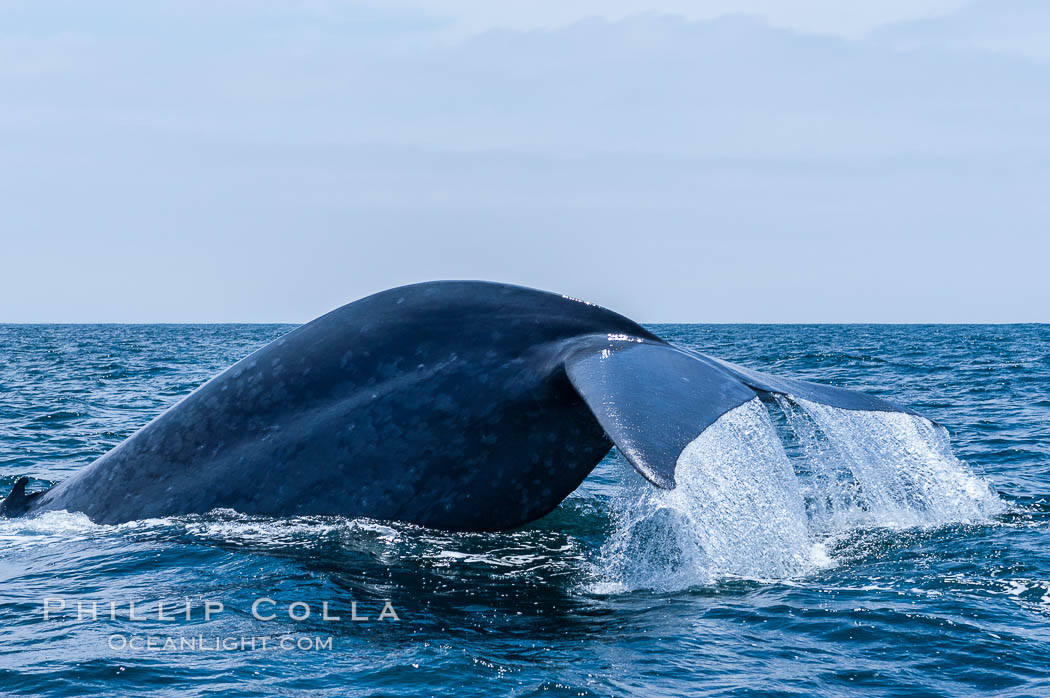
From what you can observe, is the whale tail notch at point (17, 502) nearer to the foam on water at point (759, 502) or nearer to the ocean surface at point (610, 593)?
the ocean surface at point (610, 593)

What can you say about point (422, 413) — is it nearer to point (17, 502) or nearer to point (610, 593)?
point (610, 593)

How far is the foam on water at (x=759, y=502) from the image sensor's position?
5.70m

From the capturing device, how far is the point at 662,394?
4578 millimetres

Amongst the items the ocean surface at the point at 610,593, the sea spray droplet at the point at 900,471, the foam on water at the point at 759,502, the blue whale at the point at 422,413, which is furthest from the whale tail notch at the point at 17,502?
the sea spray droplet at the point at 900,471

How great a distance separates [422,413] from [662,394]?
1.64 metres

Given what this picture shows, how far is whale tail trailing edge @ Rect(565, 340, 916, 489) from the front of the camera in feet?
13.4

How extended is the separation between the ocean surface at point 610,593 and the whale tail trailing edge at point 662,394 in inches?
12.0

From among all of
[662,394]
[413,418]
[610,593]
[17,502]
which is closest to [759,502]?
[610,593]

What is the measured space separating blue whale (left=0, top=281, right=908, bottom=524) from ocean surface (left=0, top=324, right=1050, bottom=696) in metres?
0.20

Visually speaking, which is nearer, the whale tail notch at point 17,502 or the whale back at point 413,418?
the whale back at point 413,418

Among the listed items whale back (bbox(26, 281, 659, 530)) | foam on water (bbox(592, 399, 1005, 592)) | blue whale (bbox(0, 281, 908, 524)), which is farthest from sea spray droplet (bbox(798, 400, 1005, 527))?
whale back (bbox(26, 281, 659, 530))

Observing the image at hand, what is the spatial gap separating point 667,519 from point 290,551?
2.38m

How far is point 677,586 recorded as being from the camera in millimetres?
5684

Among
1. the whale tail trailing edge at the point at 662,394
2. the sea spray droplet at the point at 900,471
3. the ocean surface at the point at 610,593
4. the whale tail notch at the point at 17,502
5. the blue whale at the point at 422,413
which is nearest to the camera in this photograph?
the whale tail trailing edge at the point at 662,394
